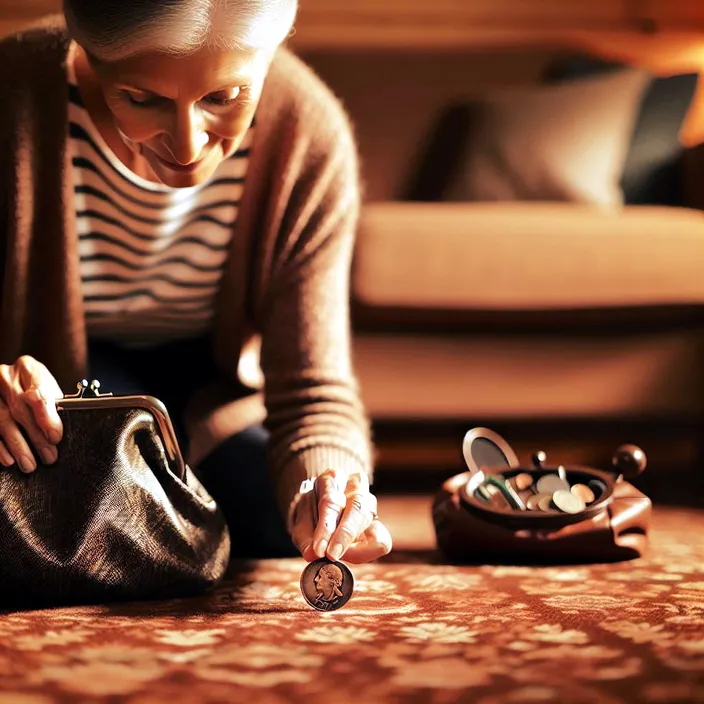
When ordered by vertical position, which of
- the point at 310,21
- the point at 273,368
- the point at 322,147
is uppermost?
the point at 310,21

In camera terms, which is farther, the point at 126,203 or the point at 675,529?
the point at 675,529

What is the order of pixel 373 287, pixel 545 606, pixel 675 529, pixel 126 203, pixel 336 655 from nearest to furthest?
pixel 336 655 < pixel 545 606 < pixel 126 203 < pixel 675 529 < pixel 373 287

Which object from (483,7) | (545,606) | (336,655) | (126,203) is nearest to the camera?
(336,655)

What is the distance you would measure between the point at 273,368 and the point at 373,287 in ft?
1.44

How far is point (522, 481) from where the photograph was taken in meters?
1.07

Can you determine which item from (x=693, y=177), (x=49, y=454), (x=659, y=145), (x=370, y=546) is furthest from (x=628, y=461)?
(x=659, y=145)

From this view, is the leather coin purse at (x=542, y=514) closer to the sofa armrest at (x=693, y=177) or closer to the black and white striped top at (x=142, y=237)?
the black and white striped top at (x=142, y=237)

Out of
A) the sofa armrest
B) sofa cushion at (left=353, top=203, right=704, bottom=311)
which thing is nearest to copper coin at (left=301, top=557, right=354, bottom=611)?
sofa cushion at (left=353, top=203, right=704, bottom=311)

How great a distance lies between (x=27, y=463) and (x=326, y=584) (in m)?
0.28

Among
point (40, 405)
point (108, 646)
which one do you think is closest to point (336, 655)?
point (108, 646)

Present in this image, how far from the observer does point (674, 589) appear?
93cm

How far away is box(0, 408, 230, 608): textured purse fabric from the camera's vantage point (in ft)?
2.68

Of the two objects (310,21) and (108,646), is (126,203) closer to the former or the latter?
(108,646)

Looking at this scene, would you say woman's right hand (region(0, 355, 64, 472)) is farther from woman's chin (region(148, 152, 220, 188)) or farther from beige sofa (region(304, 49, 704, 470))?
beige sofa (region(304, 49, 704, 470))
